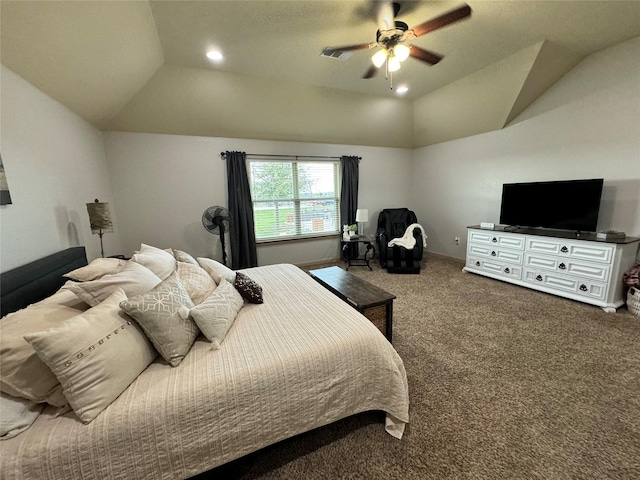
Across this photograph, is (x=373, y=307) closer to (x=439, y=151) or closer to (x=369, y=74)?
(x=369, y=74)

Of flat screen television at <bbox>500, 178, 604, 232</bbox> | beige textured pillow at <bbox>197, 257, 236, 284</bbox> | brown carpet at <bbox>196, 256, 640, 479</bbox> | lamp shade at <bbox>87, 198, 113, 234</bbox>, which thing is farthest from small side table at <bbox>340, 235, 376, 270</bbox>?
lamp shade at <bbox>87, 198, 113, 234</bbox>

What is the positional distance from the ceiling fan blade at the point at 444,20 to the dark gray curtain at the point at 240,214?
114 inches

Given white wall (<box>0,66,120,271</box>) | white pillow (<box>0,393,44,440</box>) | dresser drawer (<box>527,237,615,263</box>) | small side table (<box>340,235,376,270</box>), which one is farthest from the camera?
small side table (<box>340,235,376,270</box>)

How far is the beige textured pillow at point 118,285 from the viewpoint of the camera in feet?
4.31

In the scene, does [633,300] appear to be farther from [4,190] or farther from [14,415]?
[4,190]

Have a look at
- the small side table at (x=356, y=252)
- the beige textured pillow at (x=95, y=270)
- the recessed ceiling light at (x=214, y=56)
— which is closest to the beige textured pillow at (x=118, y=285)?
the beige textured pillow at (x=95, y=270)

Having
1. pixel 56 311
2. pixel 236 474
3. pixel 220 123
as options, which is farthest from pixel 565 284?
pixel 220 123

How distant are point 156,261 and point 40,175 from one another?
3.90 ft

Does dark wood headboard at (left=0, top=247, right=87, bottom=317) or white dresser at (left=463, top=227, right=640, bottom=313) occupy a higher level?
dark wood headboard at (left=0, top=247, right=87, bottom=317)

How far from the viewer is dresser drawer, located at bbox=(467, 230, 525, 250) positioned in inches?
136

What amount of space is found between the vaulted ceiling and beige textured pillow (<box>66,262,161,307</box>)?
1579mm

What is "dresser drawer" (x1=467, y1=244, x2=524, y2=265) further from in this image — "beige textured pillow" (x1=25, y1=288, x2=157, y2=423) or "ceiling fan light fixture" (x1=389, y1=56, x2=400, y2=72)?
"beige textured pillow" (x1=25, y1=288, x2=157, y2=423)

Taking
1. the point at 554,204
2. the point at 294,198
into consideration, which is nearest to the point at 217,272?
the point at 294,198

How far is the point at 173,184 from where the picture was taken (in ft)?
12.6
